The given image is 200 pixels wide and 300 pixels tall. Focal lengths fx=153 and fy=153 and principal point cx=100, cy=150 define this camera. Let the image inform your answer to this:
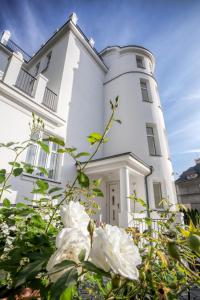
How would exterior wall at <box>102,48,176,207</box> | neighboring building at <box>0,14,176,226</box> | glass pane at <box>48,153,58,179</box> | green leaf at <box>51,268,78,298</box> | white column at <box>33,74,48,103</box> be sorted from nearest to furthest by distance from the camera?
1. green leaf at <box>51,268,78,298</box>
2. neighboring building at <box>0,14,176,226</box>
3. white column at <box>33,74,48,103</box>
4. glass pane at <box>48,153,58,179</box>
5. exterior wall at <box>102,48,176,207</box>

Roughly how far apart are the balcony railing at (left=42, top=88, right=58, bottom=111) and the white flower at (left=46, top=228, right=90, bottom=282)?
7.27 metres

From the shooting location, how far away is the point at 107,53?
520 inches

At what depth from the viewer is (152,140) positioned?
936 cm

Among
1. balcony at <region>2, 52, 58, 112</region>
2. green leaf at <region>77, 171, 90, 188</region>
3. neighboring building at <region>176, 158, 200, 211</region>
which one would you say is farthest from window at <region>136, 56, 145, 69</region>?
neighboring building at <region>176, 158, 200, 211</region>

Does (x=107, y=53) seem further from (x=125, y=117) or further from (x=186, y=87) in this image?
(x=186, y=87)

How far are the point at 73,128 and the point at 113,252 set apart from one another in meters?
7.66

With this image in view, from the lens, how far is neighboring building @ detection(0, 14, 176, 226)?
18.8ft

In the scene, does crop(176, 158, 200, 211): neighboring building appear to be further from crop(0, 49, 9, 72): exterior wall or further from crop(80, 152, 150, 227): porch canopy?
crop(0, 49, 9, 72): exterior wall

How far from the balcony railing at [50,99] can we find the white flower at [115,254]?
23.9 ft

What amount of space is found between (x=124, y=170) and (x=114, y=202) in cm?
279

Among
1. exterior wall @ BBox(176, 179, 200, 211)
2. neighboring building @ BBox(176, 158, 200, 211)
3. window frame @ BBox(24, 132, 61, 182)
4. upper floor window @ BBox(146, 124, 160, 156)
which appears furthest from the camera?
neighboring building @ BBox(176, 158, 200, 211)

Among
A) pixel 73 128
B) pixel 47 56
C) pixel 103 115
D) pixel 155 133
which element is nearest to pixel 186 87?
pixel 155 133

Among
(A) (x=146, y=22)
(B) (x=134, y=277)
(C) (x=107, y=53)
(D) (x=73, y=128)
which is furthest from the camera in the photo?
(C) (x=107, y=53)

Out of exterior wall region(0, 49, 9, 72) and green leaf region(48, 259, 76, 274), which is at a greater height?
exterior wall region(0, 49, 9, 72)
